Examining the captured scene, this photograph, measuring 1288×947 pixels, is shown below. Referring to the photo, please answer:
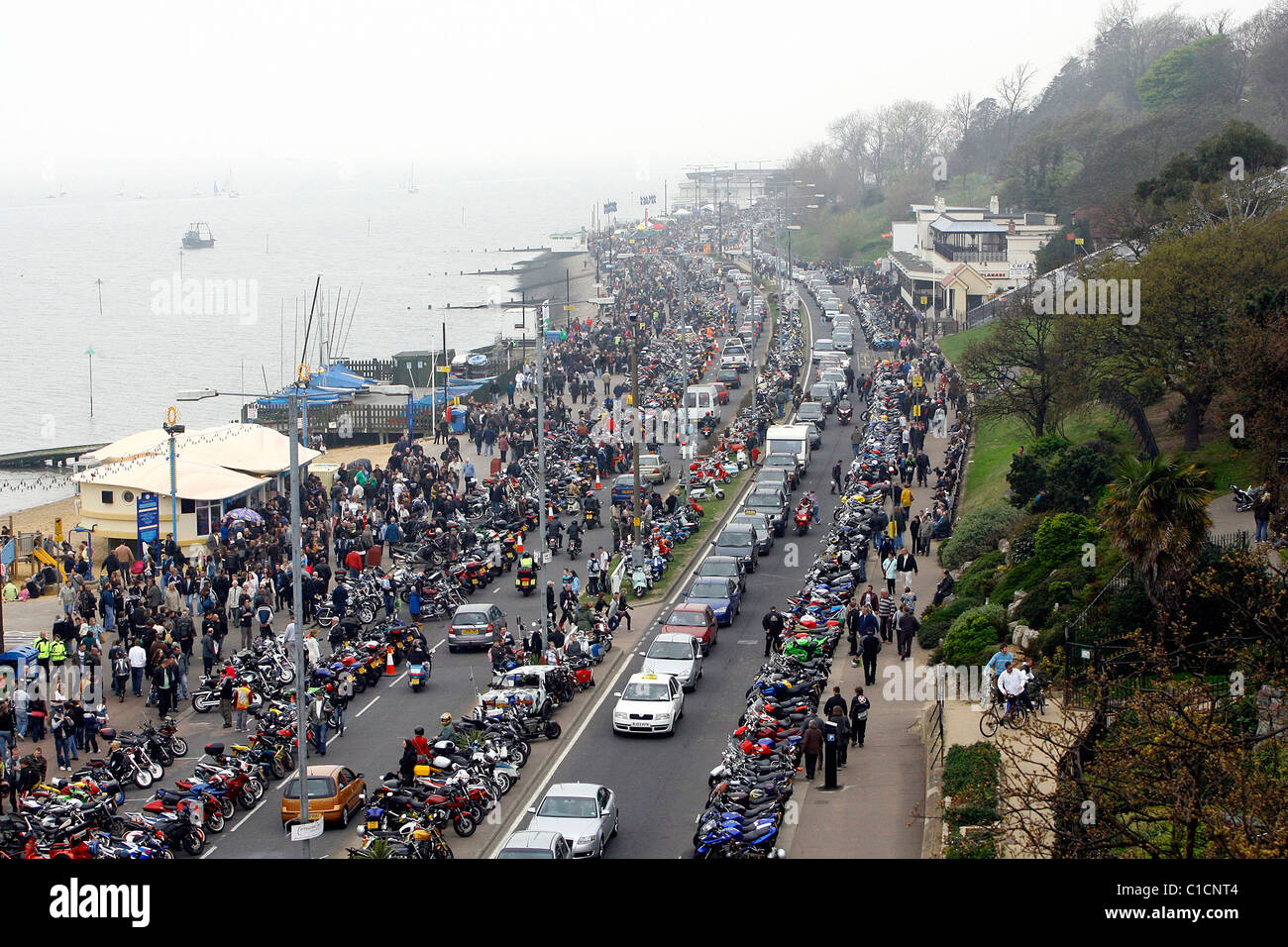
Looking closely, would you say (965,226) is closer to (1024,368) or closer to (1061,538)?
(1024,368)

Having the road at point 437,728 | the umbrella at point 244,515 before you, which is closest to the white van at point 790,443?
the road at point 437,728

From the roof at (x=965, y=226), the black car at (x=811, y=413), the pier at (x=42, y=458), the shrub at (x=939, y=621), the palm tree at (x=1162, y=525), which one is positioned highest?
the roof at (x=965, y=226)

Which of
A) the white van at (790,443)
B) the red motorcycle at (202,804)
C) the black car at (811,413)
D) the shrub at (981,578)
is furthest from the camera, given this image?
the black car at (811,413)

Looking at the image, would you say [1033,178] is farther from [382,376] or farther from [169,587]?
[169,587]

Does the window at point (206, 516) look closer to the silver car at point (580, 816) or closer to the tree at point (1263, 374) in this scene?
the silver car at point (580, 816)

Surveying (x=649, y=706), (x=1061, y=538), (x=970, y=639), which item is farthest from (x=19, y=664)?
(x=1061, y=538)
